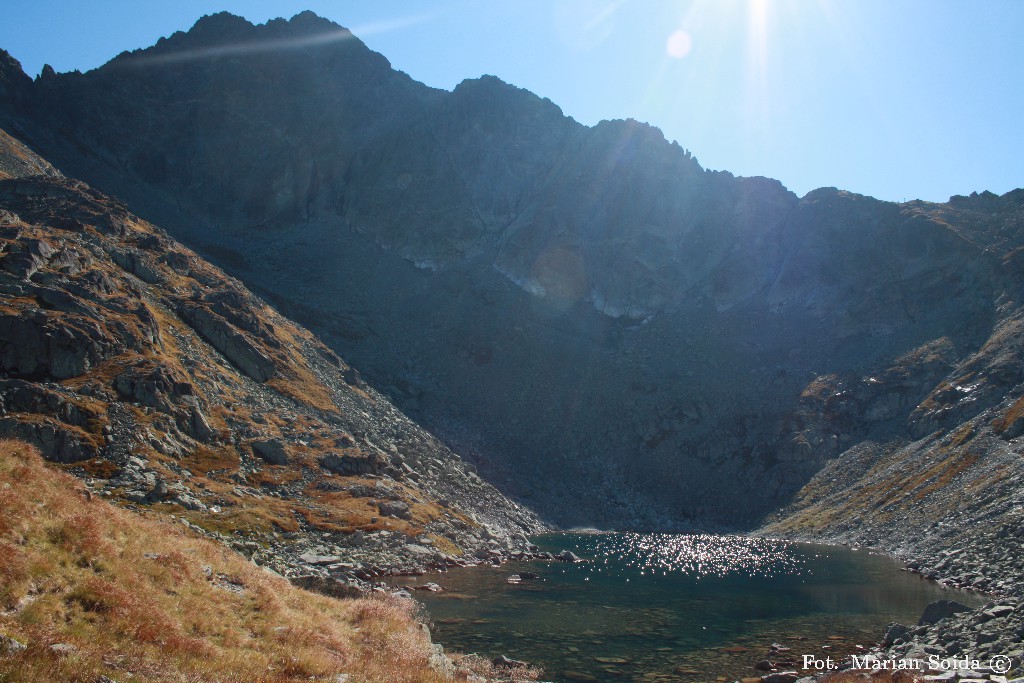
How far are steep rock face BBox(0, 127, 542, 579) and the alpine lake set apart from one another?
37.1ft

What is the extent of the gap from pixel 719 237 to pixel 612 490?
100 meters

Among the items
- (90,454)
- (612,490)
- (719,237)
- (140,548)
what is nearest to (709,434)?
(612,490)

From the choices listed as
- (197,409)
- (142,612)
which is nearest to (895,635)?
(142,612)

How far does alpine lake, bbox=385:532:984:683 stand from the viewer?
32094mm

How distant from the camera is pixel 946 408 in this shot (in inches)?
4213

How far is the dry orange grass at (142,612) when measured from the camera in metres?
13.1

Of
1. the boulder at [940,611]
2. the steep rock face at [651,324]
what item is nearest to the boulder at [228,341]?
the steep rock face at [651,324]

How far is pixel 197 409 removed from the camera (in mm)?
65500

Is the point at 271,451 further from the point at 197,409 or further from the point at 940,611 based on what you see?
the point at 940,611

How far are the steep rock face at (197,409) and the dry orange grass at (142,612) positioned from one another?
2063 centimetres

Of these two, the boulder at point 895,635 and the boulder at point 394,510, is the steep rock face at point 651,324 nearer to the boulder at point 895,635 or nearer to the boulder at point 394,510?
the boulder at point 394,510

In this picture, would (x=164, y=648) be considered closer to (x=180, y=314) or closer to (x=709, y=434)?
(x=180, y=314)

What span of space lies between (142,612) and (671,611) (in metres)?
37.4

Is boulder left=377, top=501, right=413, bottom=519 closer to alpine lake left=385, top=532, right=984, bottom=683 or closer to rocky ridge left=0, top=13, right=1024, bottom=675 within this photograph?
alpine lake left=385, top=532, right=984, bottom=683
